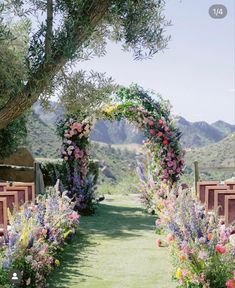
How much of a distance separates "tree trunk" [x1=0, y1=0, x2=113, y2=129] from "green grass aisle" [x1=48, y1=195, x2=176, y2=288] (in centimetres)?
231

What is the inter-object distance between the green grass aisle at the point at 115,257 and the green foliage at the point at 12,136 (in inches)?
184

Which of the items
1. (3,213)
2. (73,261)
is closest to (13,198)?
(3,213)

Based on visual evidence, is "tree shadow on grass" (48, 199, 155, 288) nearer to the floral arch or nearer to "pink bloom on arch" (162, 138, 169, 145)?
the floral arch

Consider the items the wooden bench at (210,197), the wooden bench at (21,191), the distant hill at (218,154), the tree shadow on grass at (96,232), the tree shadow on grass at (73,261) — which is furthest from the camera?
the distant hill at (218,154)

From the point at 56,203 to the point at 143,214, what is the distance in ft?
16.8

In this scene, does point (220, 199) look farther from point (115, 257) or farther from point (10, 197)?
point (10, 197)

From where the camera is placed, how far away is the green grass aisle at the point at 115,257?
7.45m

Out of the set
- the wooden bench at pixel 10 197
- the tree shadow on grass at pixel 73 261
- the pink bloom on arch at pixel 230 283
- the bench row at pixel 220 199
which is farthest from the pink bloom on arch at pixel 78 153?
the pink bloom on arch at pixel 230 283

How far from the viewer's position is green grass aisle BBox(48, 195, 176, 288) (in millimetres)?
7445

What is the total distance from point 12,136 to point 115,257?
910cm

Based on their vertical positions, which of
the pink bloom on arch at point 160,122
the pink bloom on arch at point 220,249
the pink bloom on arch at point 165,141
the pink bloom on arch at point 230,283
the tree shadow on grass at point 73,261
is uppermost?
the pink bloom on arch at point 160,122

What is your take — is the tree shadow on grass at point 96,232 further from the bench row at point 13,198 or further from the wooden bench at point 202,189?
the wooden bench at point 202,189

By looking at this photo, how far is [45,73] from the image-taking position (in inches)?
270

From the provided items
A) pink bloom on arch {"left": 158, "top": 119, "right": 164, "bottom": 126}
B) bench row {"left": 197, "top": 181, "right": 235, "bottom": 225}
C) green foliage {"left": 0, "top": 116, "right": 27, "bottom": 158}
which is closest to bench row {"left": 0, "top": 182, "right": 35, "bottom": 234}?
bench row {"left": 197, "top": 181, "right": 235, "bottom": 225}
